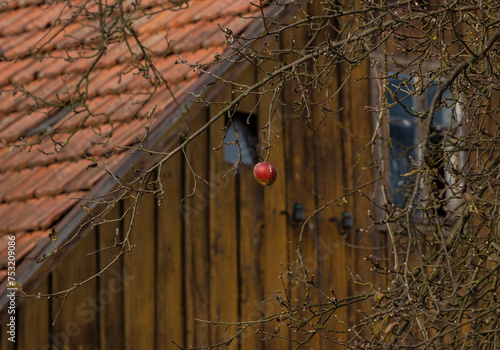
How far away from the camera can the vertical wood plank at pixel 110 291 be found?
5.43 metres

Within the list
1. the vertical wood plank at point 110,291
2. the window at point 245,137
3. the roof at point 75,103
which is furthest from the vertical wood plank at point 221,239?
the vertical wood plank at point 110,291

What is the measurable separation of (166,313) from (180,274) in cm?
25

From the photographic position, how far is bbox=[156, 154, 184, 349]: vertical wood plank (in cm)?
572

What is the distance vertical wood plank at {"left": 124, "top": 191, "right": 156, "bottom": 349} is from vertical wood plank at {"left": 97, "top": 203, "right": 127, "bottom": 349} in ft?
0.14

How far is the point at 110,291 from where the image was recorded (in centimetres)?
549

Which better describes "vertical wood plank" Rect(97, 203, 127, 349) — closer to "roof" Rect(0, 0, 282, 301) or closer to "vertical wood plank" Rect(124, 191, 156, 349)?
"vertical wood plank" Rect(124, 191, 156, 349)

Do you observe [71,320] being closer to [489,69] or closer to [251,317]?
[251,317]

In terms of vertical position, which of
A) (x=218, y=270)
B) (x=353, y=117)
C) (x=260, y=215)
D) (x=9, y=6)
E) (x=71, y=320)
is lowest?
(x=71, y=320)

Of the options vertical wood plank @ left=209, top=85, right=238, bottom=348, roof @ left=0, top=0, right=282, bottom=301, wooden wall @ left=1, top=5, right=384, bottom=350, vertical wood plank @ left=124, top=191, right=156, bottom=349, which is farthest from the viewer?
vertical wood plank @ left=209, top=85, right=238, bottom=348

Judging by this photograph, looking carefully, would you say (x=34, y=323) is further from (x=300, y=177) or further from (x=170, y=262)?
(x=300, y=177)

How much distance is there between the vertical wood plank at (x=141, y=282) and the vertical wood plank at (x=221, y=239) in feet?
1.50

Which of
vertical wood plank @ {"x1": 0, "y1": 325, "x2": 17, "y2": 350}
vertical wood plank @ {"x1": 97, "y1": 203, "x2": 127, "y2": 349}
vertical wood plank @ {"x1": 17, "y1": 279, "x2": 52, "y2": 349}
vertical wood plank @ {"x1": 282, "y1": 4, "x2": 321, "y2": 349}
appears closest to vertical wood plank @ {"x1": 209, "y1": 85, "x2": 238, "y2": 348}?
vertical wood plank @ {"x1": 282, "y1": 4, "x2": 321, "y2": 349}

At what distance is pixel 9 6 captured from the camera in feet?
25.1

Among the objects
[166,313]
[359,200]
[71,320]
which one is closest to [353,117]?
[359,200]
